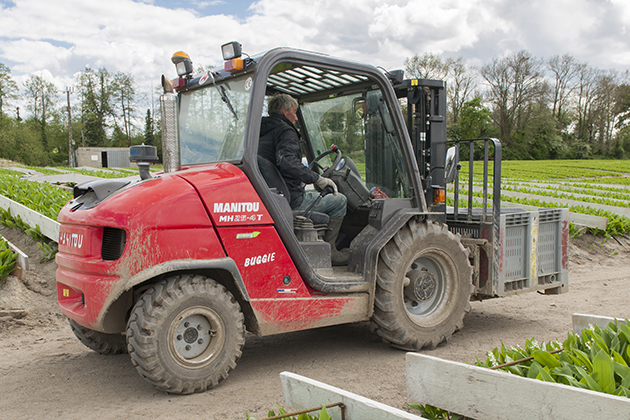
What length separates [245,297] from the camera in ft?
13.9

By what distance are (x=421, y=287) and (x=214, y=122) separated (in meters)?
2.54

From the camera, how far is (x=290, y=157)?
462cm

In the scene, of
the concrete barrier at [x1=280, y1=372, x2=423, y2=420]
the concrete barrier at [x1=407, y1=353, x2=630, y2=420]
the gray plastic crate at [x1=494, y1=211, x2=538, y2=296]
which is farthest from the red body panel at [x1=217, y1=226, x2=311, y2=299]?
the gray plastic crate at [x1=494, y1=211, x2=538, y2=296]

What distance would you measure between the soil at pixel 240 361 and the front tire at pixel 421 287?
22 centimetres

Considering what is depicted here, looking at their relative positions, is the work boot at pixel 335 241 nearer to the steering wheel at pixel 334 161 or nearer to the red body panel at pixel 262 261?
the steering wheel at pixel 334 161

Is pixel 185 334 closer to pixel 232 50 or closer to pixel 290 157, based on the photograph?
pixel 290 157

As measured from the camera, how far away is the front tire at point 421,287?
498 centimetres

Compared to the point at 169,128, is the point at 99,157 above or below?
above

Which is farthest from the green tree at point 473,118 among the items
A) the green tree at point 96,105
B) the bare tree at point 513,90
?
the green tree at point 96,105

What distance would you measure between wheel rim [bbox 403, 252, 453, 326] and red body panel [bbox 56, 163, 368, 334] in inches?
39.0

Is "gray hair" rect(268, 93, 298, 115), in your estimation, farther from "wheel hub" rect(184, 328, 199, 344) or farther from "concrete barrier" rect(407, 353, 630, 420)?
"concrete barrier" rect(407, 353, 630, 420)

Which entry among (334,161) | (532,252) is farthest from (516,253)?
(334,161)

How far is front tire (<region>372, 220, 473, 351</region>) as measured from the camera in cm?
498

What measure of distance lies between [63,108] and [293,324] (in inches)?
2757
